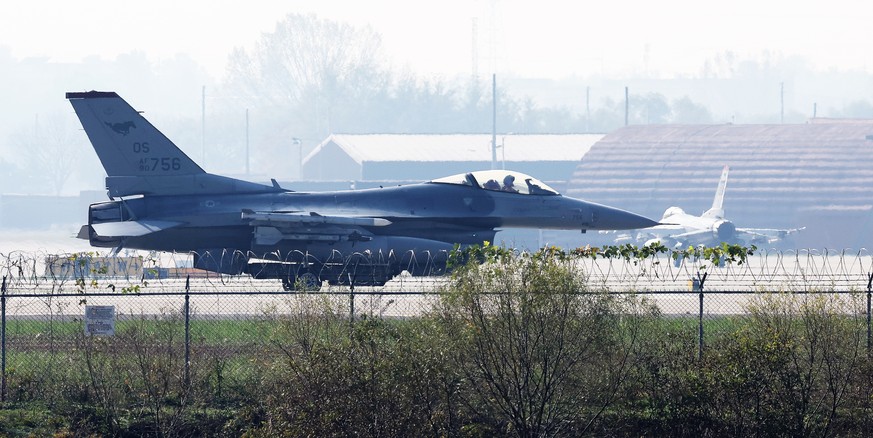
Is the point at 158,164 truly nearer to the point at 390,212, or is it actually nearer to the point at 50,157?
the point at 390,212

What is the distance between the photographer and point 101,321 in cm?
1866

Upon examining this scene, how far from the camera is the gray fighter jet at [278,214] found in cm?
3100

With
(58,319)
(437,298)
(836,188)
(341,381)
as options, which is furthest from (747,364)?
(836,188)

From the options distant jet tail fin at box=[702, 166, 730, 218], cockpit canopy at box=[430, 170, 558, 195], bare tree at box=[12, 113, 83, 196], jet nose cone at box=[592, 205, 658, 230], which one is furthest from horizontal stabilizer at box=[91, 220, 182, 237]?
bare tree at box=[12, 113, 83, 196]

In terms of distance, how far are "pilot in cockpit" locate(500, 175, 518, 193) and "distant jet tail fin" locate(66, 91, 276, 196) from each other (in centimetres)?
740

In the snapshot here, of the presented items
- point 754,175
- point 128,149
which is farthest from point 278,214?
point 754,175

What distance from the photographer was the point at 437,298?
16.5 meters

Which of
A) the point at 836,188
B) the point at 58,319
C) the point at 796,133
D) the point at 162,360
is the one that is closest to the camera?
the point at 162,360

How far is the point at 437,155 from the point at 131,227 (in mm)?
73217

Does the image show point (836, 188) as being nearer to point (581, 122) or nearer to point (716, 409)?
point (716, 409)

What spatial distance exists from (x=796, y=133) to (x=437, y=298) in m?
75.7

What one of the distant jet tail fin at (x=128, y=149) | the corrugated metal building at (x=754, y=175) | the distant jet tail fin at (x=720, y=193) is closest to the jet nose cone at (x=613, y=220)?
the distant jet tail fin at (x=128, y=149)

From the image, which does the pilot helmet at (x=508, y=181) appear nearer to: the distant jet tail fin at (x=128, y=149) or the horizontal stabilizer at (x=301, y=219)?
the horizontal stabilizer at (x=301, y=219)

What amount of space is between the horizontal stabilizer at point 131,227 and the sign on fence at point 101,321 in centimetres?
1205
